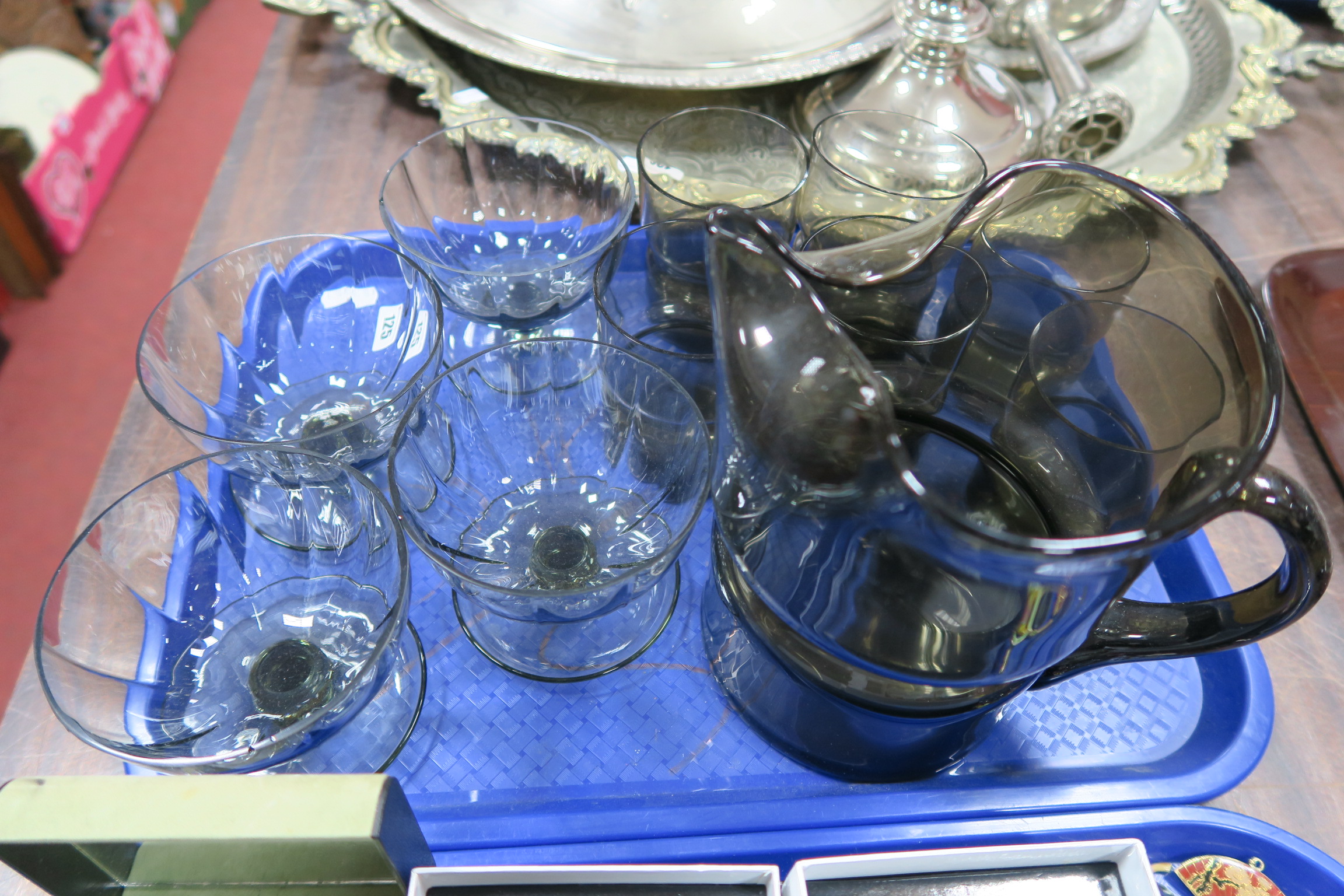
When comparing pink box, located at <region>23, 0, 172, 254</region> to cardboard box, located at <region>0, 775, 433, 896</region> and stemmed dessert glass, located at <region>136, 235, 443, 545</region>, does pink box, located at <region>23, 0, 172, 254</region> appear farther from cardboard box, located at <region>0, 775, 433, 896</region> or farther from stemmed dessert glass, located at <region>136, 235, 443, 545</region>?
cardboard box, located at <region>0, 775, 433, 896</region>

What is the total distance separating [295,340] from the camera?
0.44 m

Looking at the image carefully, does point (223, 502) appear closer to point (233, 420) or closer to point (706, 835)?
point (233, 420)

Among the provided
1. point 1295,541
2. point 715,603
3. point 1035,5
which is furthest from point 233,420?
point 1035,5

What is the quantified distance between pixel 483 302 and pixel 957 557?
0.86 feet

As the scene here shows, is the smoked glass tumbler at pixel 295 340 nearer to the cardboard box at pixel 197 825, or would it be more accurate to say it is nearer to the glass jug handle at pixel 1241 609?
the cardboard box at pixel 197 825

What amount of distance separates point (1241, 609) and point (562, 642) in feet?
0.73

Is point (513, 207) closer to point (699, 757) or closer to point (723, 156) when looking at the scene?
point (723, 156)

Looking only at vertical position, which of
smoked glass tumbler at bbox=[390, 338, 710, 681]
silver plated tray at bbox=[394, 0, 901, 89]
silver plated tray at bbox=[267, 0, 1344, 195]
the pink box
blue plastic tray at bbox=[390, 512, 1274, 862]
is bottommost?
the pink box

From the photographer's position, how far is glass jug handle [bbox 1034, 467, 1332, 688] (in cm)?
22

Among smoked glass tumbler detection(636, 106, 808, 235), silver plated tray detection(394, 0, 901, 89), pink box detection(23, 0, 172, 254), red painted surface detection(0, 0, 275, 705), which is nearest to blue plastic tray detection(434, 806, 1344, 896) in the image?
smoked glass tumbler detection(636, 106, 808, 235)

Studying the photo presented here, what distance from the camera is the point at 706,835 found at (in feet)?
0.97

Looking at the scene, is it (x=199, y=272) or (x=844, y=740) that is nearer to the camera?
(x=844, y=740)

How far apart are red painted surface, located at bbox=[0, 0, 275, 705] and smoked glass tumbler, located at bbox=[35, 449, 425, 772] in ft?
1.46

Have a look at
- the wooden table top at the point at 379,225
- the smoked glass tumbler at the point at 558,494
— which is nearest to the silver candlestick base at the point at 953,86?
the wooden table top at the point at 379,225
